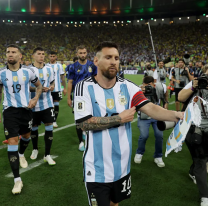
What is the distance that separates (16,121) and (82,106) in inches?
84.2

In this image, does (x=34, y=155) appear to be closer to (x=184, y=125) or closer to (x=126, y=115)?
(x=126, y=115)

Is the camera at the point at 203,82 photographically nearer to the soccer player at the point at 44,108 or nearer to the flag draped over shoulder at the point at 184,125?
the flag draped over shoulder at the point at 184,125

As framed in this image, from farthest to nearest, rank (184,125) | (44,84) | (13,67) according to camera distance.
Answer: (44,84) → (13,67) → (184,125)

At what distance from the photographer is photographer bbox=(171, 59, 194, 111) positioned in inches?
319

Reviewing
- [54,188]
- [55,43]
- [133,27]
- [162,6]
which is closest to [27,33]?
[55,43]

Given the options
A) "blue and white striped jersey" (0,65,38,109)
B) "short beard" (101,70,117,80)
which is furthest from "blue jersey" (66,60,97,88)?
"short beard" (101,70,117,80)

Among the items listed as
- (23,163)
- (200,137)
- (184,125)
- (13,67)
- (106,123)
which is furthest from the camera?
(23,163)

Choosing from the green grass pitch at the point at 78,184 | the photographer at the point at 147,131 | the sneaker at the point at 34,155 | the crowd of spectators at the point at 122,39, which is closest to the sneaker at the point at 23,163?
the green grass pitch at the point at 78,184

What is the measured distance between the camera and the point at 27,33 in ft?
148

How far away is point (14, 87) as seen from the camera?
12.4 ft

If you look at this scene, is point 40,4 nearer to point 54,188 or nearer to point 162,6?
point 162,6

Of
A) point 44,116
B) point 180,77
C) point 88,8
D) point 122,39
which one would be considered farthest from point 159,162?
point 88,8

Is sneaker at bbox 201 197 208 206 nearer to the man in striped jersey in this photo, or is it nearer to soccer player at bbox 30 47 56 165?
the man in striped jersey

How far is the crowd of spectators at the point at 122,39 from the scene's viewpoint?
36688mm
